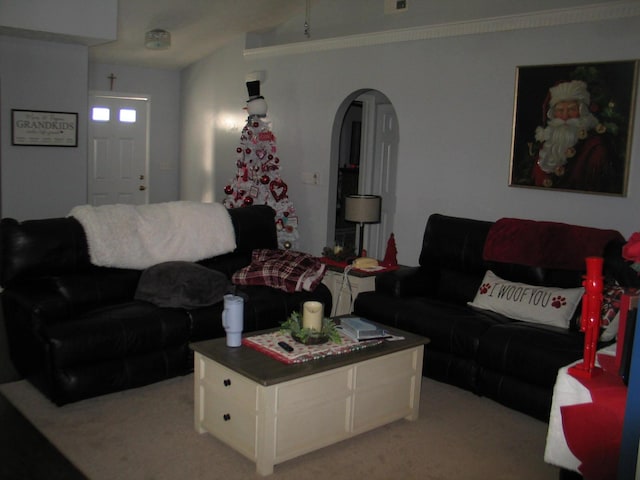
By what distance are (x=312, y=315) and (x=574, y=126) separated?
8.45ft

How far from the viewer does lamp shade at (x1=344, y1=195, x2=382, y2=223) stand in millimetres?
5141

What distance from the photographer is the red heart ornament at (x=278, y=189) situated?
654 centimetres

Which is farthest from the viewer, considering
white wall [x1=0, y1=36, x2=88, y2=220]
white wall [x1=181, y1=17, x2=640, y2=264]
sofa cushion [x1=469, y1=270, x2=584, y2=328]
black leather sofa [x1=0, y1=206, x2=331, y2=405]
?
white wall [x1=0, y1=36, x2=88, y2=220]

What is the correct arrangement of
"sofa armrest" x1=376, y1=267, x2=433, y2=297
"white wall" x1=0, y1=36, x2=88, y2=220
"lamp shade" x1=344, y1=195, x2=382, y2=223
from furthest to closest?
"white wall" x1=0, y1=36, x2=88, y2=220 < "lamp shade" x1=344, y1=195, x2=382, y2=223 < "sofa armrest" x1=376, y1=267, x2=433, y2=297

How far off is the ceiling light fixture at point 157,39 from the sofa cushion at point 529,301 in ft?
13.7

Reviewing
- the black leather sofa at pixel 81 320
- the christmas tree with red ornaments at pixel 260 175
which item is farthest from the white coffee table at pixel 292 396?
the christmas tree with red ornaments at pixel 260 175

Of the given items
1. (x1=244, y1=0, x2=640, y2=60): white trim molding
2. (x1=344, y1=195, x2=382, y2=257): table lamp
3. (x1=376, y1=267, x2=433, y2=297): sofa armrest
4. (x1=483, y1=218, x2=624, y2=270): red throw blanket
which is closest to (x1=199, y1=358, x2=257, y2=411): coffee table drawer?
(x1=376, y1=267, x2=433, y2=297): sofa armrest

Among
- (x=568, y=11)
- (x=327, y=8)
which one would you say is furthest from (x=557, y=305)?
(x=327, y=8)

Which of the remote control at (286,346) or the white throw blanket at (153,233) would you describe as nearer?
the remote control at (286,346)

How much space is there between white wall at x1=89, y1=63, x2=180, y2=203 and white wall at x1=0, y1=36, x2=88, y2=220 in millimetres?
1780

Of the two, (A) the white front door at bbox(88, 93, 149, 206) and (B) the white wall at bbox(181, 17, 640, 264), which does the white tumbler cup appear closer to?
(B) the white wall at bbox(181, 17, 640, 264)

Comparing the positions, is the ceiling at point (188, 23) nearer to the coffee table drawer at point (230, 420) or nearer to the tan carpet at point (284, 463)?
the tan carpet at point (284, 463)

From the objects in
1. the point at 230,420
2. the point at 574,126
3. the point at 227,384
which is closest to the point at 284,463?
the point at 230,420

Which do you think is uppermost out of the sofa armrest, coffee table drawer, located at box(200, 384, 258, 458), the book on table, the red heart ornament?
the red heart ornament
